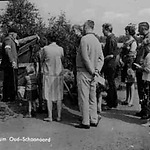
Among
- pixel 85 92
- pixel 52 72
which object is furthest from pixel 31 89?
pixel 85 92

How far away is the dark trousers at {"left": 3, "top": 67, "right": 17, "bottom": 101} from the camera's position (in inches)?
285

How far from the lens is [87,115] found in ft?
17.5

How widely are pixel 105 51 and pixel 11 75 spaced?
86.4 inches

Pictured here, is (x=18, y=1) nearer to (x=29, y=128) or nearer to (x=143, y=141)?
(x=29, y=128)

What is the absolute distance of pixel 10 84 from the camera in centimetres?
729

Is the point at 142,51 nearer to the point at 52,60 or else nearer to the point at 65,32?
the point at 52,60

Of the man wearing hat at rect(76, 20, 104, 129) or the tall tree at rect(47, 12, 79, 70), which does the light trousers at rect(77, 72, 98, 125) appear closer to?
the man wearing hat at rect(76, 20, 104, 129)

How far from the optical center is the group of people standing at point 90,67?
5.32 m

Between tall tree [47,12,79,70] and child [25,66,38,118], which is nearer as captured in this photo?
child [25,66,38,118]

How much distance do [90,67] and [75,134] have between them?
1.08 metres

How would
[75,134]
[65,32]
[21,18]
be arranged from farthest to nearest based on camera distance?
1. [21,18]
2. [65,32]
3. [75,134]

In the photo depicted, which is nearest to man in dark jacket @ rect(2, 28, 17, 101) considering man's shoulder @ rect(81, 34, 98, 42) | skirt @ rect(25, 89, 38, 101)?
skirt @ rect(25, 89, 38, 101)

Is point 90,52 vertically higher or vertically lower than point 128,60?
higher

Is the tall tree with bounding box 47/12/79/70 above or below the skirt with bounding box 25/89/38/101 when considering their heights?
above
